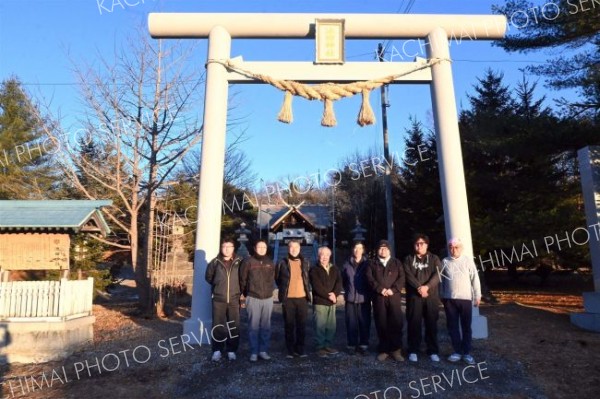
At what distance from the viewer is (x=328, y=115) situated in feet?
25.9

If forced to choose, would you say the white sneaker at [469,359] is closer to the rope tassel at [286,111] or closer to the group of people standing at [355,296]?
the group of people standing at [355,296]

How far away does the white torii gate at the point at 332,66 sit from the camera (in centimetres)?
752

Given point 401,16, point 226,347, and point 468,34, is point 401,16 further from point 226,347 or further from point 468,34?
point 226,347

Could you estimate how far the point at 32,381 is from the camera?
5.92 meters

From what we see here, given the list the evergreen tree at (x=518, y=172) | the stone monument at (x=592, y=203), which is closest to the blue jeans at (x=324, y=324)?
the stone monument at (x=592, y=203)

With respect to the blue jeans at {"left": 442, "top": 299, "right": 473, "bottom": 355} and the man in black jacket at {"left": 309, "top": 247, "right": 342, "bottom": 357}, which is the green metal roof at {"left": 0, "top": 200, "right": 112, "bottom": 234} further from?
the blue jeans at {"left": 442, "top": 299, "right": 473, "bottom": 355}

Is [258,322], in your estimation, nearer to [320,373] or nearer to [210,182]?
[320,373]

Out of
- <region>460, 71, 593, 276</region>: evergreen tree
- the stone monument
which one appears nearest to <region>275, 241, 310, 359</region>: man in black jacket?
the stone monument

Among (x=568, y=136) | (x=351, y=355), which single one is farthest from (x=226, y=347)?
(x=568, y=136)

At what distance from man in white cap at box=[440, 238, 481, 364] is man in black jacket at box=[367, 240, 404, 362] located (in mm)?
624

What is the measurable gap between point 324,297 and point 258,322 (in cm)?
95

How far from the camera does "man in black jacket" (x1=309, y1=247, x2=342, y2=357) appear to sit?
250 inches

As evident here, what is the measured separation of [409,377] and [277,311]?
5612 mm

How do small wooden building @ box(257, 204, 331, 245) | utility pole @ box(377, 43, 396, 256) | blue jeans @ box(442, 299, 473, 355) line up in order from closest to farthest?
blue jeans @ box(442, 299, 473, 355)
utility pole @ box(377, 43, 396, 256)
small wooden building @ box(257, 204, 331, 245)
